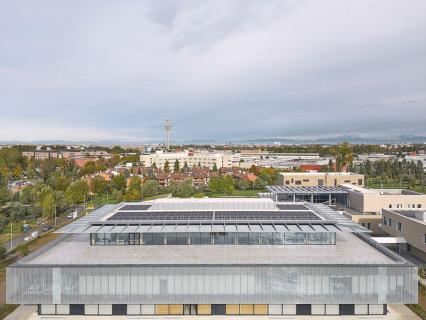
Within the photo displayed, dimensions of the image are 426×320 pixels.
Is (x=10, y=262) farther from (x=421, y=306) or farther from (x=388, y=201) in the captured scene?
(x=388, y=201)

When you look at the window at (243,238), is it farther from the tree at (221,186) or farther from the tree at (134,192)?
the tree at (221,186)

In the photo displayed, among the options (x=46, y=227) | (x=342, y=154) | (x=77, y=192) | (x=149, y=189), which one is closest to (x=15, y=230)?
(x=46, y=227)

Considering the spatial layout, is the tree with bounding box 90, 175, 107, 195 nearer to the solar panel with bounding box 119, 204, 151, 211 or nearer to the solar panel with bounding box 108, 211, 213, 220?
the solar panel with bounding box 119, 204, 151, 211

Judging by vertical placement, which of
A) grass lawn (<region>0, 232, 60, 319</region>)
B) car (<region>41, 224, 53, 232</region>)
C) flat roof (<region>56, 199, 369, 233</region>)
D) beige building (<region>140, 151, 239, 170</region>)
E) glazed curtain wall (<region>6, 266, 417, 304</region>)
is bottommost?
grass lawn (<region>0, 232, 60, 319</region>)

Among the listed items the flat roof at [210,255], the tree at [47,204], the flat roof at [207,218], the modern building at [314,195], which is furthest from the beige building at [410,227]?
the tree at [47,204]

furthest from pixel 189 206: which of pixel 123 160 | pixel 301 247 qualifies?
pixel 123 160

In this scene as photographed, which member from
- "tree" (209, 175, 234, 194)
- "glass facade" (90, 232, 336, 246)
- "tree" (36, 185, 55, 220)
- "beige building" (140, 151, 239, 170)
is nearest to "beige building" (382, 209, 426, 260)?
"glass facade" (90, 232, 336, 246)

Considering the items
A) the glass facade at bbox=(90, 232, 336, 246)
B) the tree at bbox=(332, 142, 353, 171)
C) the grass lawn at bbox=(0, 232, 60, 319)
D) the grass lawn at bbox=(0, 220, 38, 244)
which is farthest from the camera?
the tree at bbox=(332, 142, 353, 171)
